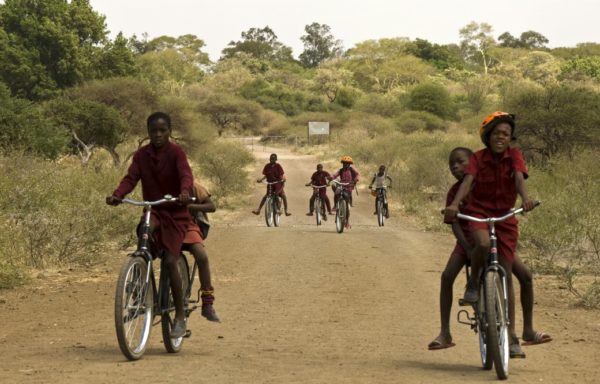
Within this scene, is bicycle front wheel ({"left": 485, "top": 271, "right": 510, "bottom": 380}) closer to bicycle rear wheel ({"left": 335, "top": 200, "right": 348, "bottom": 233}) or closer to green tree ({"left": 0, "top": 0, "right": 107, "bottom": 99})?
bicycle rear wheel ({"left": 335, "top": 200, "right": 348, "bottom": 233})

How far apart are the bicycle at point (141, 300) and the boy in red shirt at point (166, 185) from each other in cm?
9

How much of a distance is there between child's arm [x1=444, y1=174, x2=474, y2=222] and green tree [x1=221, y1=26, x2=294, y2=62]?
13618cm

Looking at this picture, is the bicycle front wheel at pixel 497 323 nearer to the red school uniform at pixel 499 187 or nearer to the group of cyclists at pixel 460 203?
the group of cyclists at pixel 460 203

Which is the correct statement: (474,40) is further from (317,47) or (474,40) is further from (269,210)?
(269,210)

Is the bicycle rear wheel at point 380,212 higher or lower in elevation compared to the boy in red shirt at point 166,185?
lower

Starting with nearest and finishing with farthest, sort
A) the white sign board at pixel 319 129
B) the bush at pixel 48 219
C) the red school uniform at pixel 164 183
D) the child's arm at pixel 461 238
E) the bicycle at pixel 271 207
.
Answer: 1. the child's arm at pixel 461 238
2. the red school uniform at pixel 164 183
3. the bush at pixel 48 219
4. the bicycle at pixel 271 207
5. the white sign board at pixel 319 129

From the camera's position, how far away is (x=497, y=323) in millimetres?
6996

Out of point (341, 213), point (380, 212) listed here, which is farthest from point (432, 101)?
point (341, 213)

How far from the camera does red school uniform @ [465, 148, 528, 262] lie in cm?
725

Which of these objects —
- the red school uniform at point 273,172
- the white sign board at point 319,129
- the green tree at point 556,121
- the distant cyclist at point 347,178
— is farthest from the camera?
the white sign board at point 319,129

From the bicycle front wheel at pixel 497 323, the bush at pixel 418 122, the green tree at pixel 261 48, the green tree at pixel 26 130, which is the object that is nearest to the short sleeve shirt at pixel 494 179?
the bicycle front wheel at pixel 497 323

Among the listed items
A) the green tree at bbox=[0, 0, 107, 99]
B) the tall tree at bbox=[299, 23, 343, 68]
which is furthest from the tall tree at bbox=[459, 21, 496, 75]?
the green tree at bbox=[0, 0, 107, 99]

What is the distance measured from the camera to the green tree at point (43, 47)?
178 feet

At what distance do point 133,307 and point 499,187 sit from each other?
270 cm
